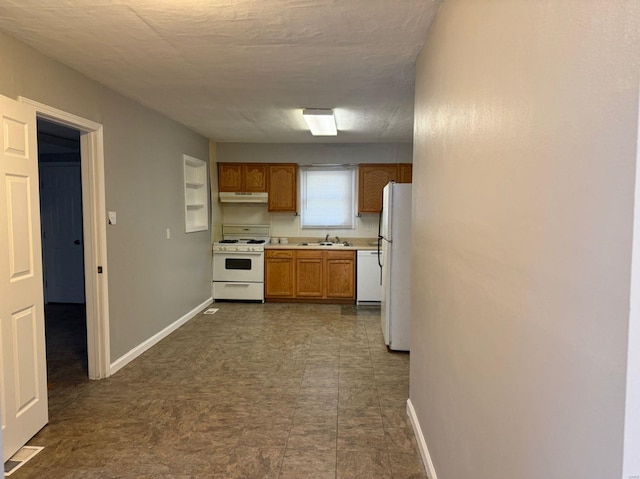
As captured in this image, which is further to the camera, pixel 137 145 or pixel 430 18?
pixel 137 145

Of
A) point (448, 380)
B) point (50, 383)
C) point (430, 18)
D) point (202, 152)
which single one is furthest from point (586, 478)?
point (202, 152)

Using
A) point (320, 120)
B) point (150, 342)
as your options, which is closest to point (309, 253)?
point (320, 120)

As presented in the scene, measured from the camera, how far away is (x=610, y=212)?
26.7 inches

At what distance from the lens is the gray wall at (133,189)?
2652mm

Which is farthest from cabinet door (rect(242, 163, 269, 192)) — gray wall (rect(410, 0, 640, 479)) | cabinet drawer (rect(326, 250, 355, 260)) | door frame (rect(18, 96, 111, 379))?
gray wall (rect(410, 0, 640, 479))

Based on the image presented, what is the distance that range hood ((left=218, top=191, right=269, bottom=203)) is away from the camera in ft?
20.4

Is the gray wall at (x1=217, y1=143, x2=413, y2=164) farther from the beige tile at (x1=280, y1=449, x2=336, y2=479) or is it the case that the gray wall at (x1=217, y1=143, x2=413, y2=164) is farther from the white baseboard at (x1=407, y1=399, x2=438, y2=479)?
the beige tile at (x1=280, y1=449, x2=336, y2=479)

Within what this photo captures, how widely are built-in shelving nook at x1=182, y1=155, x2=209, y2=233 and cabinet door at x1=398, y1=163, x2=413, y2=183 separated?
113 inches

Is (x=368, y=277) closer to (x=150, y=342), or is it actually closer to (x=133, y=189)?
(x=150, y=342)

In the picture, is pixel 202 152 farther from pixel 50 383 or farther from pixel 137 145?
pixel 50 383

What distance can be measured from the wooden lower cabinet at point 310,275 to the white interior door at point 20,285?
3613 millimetres

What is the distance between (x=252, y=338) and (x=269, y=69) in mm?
2792

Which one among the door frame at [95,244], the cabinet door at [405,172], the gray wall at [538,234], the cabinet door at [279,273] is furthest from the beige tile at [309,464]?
the cabinet door at [405,172]

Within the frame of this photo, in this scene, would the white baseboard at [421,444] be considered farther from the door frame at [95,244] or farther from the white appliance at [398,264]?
the door frame at [95,244]
